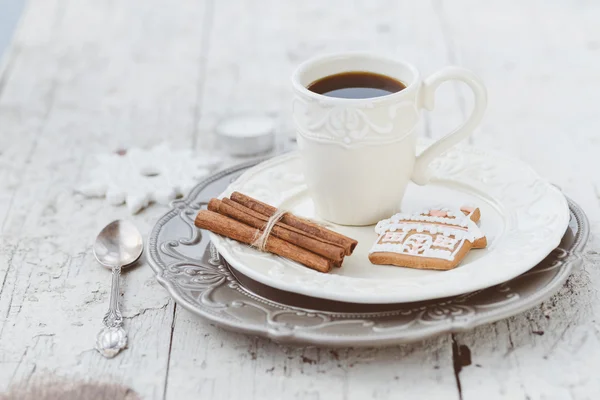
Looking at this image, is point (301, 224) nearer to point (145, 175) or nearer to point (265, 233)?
point (265, 233)

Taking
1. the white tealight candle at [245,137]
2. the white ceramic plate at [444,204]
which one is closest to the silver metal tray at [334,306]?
the white ceramic plate at [444,204]

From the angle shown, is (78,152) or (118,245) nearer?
(118,245)

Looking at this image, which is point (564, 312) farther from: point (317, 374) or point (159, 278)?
point (159, 278)

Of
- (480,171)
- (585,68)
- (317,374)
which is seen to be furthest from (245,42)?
(317,374)

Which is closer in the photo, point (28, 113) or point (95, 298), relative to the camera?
point (95, 298)

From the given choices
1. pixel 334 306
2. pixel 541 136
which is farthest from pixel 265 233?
pixel 541 136
